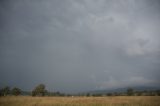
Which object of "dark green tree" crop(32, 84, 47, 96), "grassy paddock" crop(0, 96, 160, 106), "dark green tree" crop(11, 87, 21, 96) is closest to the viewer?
"grassy paddock" crop(0, 96, 160, 106)

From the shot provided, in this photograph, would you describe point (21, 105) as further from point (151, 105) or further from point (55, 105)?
point (151, 105)

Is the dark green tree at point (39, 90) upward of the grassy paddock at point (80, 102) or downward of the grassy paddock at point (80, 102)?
upward

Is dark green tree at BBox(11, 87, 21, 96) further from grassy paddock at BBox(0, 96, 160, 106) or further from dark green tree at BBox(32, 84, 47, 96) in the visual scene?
grassy paddock at BBox(0, 96, 160, 106)

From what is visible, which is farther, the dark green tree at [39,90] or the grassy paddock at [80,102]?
the dark green tree at [39,90]

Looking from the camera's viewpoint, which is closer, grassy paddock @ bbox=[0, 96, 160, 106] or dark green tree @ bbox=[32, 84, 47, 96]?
grassy paddock @ bbox=[0, 96, 160, 106]

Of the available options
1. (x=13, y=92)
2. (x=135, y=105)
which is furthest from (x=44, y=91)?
(x=135, y=105)

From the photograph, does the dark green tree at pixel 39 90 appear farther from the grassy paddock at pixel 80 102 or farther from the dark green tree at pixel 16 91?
the grassy paddock at pixel 80 102

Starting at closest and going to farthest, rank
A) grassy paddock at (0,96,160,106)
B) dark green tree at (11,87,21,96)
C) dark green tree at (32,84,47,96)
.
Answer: grassy paddock at (0,96,160,106)
dark green tree at (32,84,47,96)
dark green tree at (11,87,21,96)

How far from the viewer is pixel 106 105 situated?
2619cm

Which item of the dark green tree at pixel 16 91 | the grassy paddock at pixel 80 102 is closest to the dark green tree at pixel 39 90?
the dark green tree at pixel 16 91

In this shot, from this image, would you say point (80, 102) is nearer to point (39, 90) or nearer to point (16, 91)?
point (39, 90)

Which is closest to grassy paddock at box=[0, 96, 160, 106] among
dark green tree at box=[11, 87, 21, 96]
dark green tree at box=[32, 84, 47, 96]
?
dark green tree at box=[32, 84, 47, 96]

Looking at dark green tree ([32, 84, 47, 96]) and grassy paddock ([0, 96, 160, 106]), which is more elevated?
dark green tree ([32, 84, 47, 96])

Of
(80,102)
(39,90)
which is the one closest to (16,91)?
(39,90)
